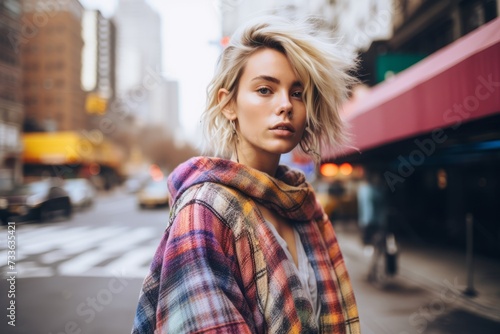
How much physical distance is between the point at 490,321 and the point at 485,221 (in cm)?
600

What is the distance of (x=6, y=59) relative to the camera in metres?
3.43

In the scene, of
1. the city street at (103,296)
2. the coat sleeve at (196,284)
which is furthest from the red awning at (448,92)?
the city street at (103,296)

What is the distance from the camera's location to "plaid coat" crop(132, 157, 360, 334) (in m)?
1.00

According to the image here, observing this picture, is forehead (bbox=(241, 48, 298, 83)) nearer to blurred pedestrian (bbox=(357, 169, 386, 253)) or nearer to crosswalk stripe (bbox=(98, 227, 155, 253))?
blurred pedestrian (bbox=(357, 169, 386, 253))

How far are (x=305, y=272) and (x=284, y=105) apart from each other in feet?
1.87

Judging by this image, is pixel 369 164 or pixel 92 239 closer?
pixel 92 239

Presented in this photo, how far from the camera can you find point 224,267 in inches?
41.4

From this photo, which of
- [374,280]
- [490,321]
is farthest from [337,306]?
[374,280]

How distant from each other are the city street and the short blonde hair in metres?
2.13

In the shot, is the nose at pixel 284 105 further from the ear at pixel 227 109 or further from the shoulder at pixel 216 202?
the shoulder at pixel 216 202

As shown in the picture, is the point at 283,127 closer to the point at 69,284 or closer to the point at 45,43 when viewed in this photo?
the point at 45,43

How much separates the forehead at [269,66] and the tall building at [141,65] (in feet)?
16.6

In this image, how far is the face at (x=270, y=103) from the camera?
4.30 ft

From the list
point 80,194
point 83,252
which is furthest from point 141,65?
point 83,252
